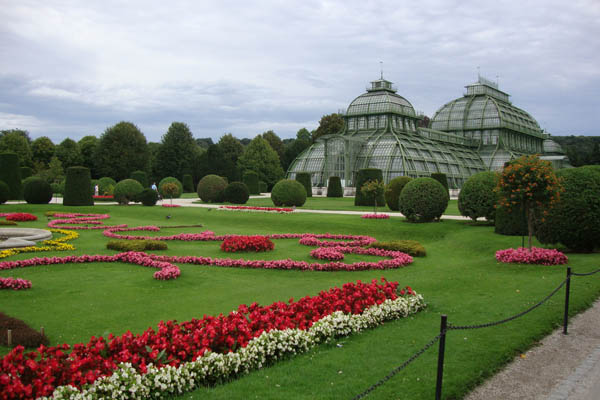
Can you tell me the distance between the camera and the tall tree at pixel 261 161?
2589 inches

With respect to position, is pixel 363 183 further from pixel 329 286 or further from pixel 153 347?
pixel 153 347

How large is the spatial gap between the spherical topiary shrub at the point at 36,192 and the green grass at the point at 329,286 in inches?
751

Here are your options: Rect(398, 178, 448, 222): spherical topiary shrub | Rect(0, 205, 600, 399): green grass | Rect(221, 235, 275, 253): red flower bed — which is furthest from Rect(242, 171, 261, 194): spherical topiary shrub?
Rect(221, 235, 275, 253): red flower bed

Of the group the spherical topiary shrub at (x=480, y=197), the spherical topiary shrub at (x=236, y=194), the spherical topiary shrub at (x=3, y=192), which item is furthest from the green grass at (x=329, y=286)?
the spherical topiary shrub at (x=236, y=194)

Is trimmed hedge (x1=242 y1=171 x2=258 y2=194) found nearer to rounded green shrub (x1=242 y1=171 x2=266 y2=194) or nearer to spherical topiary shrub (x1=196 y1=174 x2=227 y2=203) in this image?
rounded green shrub (x1=242 y1=171 x2=266 y2=194)

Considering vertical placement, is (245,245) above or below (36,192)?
below

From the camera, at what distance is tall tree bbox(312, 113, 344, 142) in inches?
3000

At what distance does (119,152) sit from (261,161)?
63.0ft

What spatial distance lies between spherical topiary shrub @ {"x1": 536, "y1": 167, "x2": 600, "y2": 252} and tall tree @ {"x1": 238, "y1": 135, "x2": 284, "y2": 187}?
54349 mm

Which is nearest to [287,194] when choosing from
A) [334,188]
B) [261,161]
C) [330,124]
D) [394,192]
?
[394,192]

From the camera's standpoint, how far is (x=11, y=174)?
113 feet

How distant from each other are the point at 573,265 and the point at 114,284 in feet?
36.3

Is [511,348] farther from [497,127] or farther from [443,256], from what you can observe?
[497,127]

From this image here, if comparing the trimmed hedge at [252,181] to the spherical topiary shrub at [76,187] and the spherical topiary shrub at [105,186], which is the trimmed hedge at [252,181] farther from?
the spherical topiary shrub at [76,187]
